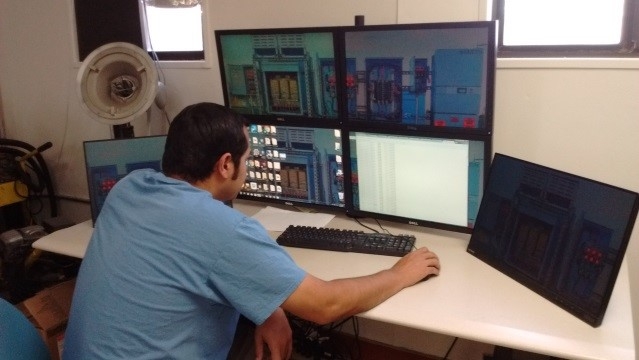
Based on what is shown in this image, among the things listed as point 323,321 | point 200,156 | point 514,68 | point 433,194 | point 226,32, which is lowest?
point 323,321

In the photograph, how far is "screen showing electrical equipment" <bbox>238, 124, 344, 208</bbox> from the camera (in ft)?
6.67

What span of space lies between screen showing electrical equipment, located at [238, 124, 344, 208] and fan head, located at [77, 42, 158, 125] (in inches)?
20.2

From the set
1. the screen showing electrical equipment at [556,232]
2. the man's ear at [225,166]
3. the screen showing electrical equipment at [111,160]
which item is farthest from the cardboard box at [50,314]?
the screen showing electrical equipment at [556,232]

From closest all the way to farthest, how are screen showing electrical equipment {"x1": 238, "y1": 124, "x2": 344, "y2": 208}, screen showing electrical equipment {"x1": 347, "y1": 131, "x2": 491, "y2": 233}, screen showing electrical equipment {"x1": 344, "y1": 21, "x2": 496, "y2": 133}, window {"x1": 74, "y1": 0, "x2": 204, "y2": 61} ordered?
screen showing electrical equipment {"x1": 344, "y1": 21, "x2": 496, "y2": 133}
screen showing electrical equipment {"x1": 347, "y1": 131, "x2": 491, "y2": 233}
screen showing electrical equipment {"x1": 238, "y1": 124, "x2": 344, "y2": 208}
window {"x1": 74, "y1": 0, "x2": 204, "y2": 61}

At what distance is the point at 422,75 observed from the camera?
1767 millimetres

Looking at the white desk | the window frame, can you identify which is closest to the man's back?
the white desk

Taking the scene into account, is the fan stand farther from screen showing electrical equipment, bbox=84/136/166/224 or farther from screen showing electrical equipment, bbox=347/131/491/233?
screen showing electrical equipment, bbox=347/131/491/233

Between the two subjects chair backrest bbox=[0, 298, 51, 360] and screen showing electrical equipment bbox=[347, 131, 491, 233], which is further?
screen showing electrical equipment bbox=[347, 131, 491, 233]

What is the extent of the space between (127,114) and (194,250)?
4.10 feet

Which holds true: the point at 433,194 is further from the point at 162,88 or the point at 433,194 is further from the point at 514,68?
the point at 162,88

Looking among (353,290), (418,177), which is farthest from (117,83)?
(353,290)

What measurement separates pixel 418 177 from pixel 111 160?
1196 mm

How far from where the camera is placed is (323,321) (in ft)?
4.46

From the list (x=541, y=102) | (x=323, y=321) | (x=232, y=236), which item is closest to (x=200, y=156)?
(x=232, y=236)
